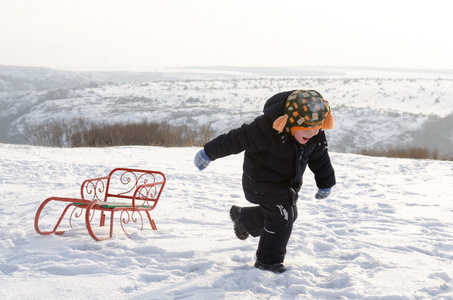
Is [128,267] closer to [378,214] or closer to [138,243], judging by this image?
[138,243]

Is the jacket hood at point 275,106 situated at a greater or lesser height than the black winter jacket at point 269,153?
greater

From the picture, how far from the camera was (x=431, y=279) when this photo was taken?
3.39m

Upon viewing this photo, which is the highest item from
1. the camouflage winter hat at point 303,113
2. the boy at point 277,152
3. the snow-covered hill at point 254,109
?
the camouflage winter hat at point 303,113

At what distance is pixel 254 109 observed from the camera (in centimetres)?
4041

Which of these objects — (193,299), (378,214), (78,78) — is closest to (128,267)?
(193,299)

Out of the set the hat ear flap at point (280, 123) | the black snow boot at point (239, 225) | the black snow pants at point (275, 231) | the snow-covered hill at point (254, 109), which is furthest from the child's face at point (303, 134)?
the snow-covered hill at point (254, 109)

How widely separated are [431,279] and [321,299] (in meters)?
0.98

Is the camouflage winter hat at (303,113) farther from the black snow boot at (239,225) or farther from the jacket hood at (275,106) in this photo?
the black snow boot at (239,225)

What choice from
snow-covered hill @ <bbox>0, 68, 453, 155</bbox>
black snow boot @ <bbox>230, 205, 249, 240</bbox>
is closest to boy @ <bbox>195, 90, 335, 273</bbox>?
black snow boot @ <bbox>230, 205, 249, 240</bbox>

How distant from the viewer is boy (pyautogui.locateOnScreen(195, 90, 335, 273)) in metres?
3.24

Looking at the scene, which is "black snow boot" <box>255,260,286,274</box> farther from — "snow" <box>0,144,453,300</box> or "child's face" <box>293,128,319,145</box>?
"child's face" <box>293,128,319,145</box>

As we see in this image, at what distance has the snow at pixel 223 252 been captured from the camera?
3.15 m

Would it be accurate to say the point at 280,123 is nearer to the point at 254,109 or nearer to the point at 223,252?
the point at 223,252

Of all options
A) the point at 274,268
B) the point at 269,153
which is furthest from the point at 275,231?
the point at 269,153
